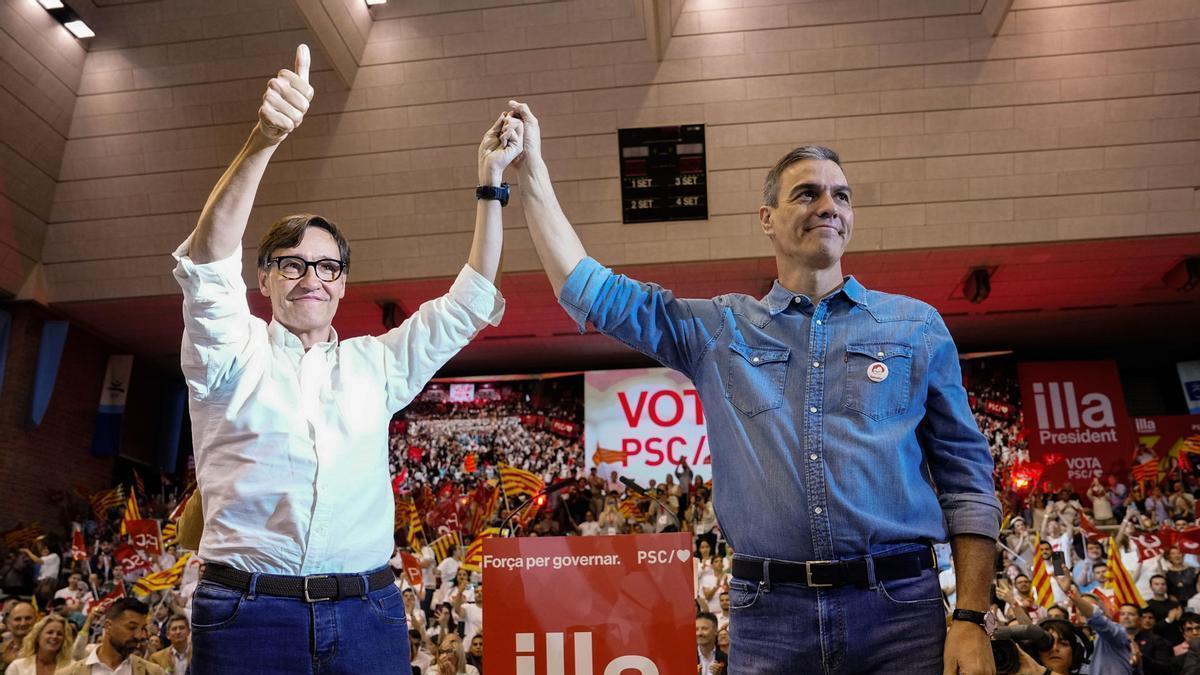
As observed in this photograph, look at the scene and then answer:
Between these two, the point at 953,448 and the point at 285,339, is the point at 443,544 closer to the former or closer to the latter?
the point at 285,339

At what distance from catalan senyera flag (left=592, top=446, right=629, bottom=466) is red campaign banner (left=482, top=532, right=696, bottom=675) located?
36.1 feet

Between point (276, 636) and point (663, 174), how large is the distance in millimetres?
9581

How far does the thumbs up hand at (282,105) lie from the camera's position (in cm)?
174

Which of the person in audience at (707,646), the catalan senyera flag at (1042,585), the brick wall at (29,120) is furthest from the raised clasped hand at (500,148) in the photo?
the brick wall at (29,120)

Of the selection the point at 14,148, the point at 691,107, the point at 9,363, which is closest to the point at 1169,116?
the point at 691,107

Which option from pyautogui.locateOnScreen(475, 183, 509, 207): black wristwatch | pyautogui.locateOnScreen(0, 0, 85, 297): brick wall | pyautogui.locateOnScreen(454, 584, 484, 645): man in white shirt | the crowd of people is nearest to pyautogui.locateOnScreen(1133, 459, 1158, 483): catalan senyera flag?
the crowd of people

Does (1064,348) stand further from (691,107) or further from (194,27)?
(194,27)

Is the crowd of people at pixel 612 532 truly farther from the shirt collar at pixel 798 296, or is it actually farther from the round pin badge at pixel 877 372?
the round pin badge at pixel 877 372

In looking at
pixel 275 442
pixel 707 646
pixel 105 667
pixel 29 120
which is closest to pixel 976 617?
pixel 275 442

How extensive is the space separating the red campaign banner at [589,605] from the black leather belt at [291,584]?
125 centimetres

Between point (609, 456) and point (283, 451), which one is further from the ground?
point (609, 456)

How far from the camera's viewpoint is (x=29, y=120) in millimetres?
10812

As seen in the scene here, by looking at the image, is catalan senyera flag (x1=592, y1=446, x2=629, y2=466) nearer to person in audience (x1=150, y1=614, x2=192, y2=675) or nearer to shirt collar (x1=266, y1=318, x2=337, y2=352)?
person in audience (x1=150, y1=614, x2=192, y2=675)

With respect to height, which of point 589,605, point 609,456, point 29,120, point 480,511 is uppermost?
point 29,120
